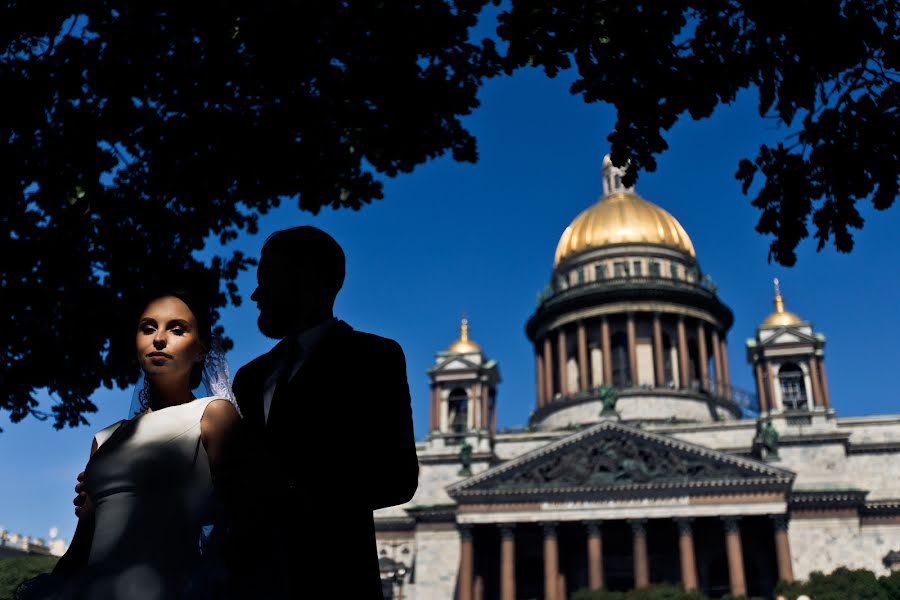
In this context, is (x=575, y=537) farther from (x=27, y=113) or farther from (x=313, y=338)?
(x=313, y=338)

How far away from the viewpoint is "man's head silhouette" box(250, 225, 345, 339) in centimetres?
348

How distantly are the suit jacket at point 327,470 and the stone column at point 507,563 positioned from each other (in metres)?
42.6

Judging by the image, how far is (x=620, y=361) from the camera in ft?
190

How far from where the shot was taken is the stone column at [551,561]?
42719 mm

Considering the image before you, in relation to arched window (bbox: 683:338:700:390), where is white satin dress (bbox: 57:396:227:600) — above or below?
below

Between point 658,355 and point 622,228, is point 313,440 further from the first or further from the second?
point 622,228

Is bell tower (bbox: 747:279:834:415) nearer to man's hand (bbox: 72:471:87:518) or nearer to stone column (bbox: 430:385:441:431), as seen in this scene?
stone column (bbox: 430:385:441:431)

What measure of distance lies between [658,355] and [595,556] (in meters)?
16.8

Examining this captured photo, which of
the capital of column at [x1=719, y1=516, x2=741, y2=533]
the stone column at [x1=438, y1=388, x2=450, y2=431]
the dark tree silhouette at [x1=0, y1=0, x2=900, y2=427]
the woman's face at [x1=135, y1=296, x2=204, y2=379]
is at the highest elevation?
the stone column at [x1=438, y1=388, x2=450, y2=431]

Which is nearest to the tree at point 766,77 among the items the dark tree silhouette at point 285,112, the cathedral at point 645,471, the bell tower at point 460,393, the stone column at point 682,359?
the dark tree silhouette at point 285,112

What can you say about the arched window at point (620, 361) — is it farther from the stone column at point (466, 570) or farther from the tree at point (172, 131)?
the tree at point (172, 131)

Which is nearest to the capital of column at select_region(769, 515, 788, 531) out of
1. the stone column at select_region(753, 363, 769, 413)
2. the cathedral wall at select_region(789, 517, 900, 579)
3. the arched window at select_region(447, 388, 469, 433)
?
the cathedral wall at select_region(789, 517, 900, 579)

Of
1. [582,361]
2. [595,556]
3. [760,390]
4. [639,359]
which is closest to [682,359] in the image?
[639,359]

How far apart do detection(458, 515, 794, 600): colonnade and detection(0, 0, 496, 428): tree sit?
3376 cm
